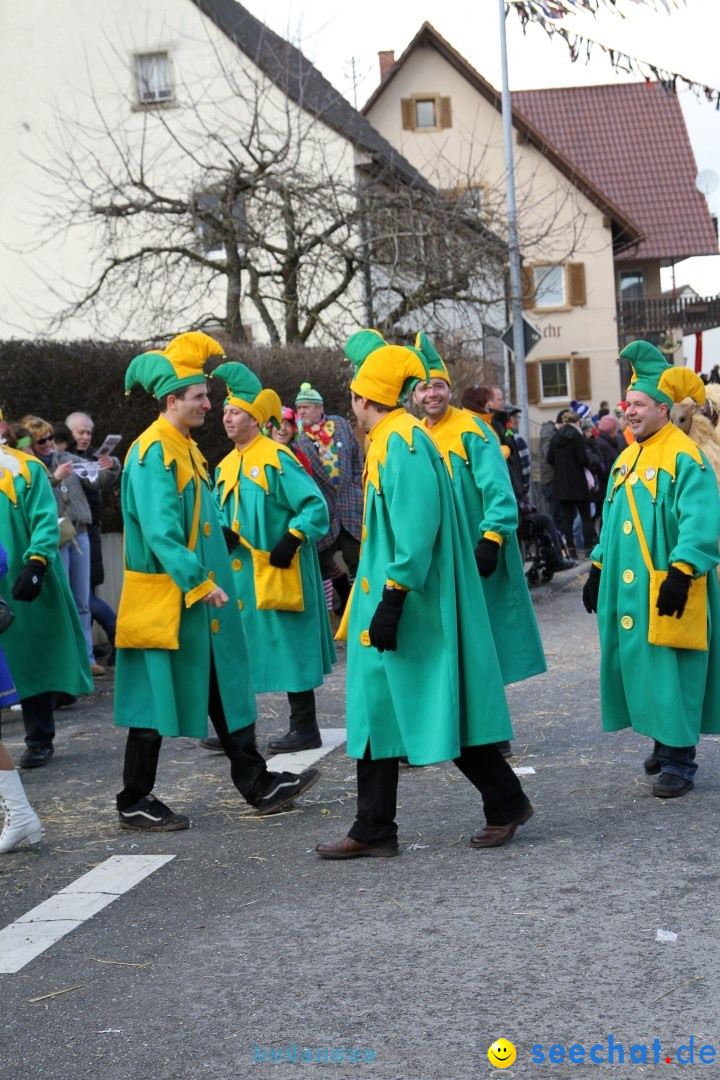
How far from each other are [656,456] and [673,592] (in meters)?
0.71

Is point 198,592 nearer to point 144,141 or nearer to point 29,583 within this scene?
point 29,583

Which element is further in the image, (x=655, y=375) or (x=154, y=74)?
(x=154, y=74)

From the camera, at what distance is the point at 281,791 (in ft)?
22.3

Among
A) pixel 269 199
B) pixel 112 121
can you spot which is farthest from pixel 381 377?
pixel 112 121

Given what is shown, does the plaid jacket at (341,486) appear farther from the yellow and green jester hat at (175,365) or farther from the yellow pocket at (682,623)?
the yellow pocket at (682,623)

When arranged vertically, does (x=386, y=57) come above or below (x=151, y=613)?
above

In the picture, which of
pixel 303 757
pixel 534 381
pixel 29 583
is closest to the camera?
pixel 29 583

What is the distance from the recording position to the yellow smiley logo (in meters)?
3.79

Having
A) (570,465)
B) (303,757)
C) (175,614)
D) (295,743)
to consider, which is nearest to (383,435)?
(175,614)

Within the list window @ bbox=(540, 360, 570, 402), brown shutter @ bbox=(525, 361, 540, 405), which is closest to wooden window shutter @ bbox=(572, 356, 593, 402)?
window @ bbox=(540, 360, 570, 402)

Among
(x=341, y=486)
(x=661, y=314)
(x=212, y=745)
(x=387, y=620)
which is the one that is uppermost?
(x=661, y=314)

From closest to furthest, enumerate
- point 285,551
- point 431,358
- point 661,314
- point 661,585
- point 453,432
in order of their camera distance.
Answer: point 661,585 → point 453,432 → point 431,358 → point 285,551 → point 661,314

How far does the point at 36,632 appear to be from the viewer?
8.61m

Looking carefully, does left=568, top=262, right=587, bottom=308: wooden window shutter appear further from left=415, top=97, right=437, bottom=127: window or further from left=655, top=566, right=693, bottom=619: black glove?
left=655, top=566, right=693, bottom=619: black glove
